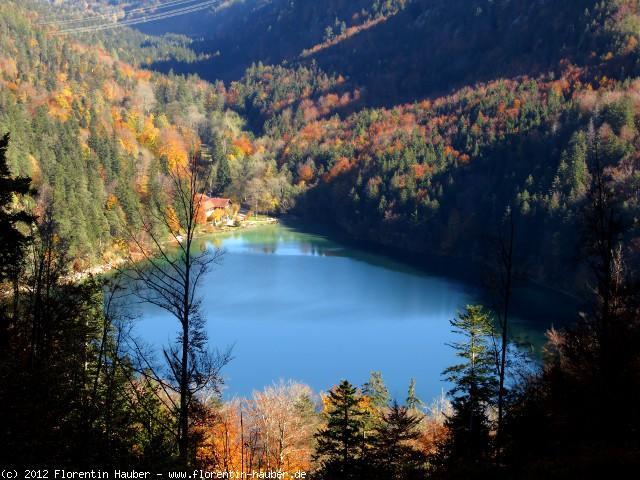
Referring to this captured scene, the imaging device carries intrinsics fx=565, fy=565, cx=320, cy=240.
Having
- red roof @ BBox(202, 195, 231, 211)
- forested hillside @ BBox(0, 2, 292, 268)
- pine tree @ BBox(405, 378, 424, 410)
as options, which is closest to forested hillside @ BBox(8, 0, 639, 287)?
forested hillside @ BBox(0, 2, 292, 268)

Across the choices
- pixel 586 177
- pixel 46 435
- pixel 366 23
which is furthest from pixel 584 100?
pixel 366 23

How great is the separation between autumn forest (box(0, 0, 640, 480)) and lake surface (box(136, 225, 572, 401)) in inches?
9.3

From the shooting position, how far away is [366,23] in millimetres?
135250

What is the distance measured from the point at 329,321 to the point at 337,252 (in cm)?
2398

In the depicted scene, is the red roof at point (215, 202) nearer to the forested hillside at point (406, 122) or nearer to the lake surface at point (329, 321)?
the forested hillside at point (406, 122)

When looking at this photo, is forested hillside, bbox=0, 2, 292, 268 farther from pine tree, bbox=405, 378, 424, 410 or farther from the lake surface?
pine tree, bbox=405, 378, 424, 410

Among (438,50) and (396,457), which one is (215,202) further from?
(396,457)

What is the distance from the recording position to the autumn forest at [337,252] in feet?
29.6

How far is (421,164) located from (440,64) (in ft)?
153

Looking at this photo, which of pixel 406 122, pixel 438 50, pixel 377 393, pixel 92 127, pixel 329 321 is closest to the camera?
pixel 377 393

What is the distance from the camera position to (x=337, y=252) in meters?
58.7

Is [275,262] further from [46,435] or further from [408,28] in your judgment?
[408,28]

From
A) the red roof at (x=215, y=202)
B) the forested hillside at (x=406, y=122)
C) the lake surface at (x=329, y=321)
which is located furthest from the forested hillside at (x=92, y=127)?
the lake surface at (x=329, y=321)

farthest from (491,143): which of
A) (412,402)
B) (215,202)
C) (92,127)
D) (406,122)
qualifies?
(412,402)
